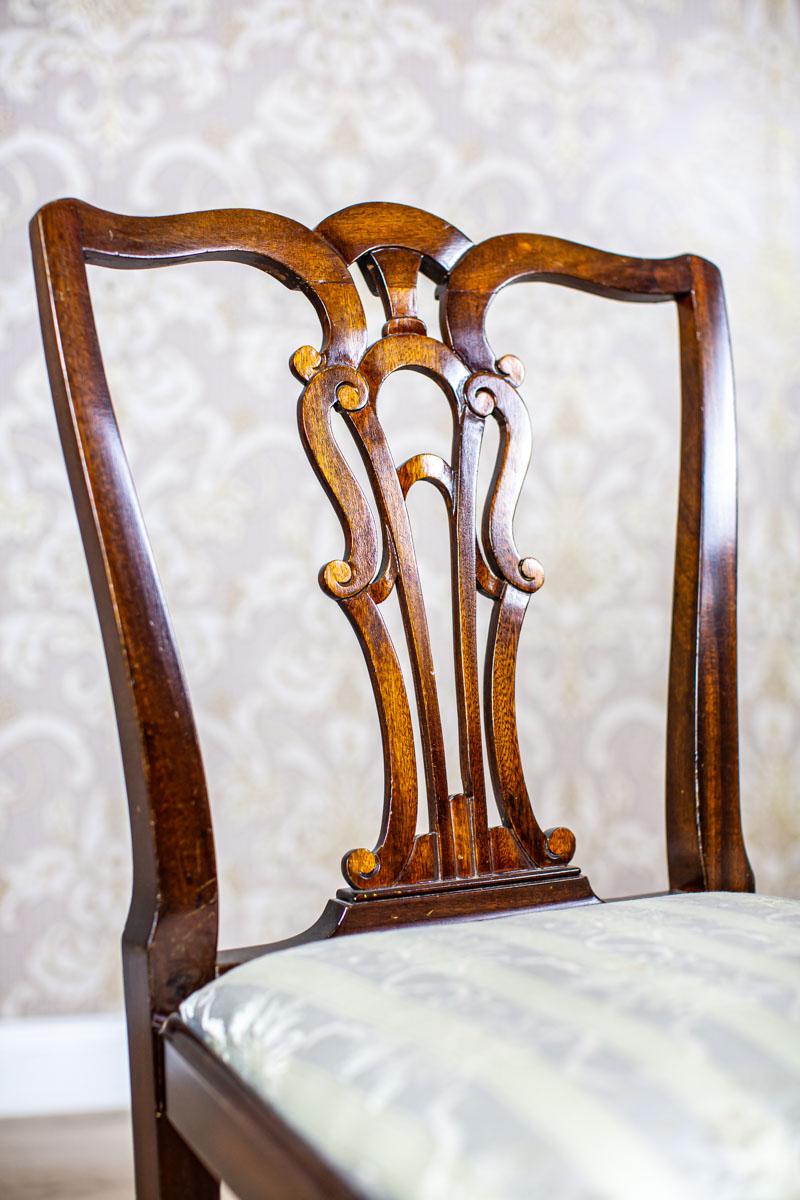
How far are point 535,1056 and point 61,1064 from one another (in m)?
1.25

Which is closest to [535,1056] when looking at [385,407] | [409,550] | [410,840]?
[410,840]

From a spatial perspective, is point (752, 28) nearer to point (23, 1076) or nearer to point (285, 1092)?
point (285, 1092)

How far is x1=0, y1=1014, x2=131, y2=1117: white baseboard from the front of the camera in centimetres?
149

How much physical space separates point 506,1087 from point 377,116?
4.88 ft

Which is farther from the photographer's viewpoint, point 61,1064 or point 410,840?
point 61,1064

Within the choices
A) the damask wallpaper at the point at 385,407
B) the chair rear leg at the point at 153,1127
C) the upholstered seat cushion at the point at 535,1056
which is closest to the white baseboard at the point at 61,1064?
the damask wallpaper at the point at 385,407

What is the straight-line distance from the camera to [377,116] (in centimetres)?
161

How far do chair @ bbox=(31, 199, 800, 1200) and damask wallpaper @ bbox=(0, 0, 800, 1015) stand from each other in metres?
0.75

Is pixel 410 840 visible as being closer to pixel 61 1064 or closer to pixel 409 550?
pixel 409 550

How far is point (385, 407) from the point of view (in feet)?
5.23

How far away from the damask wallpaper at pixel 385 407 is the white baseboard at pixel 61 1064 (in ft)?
0.11

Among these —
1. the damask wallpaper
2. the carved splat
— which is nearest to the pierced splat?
the carved splat

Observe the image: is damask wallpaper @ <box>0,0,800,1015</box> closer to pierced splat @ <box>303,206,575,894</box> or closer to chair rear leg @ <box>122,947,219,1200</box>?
pierced splat @ <box>303,206,575,894</box>

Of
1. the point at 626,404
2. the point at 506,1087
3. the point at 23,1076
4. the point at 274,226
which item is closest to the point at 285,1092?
the point at 506,1087
